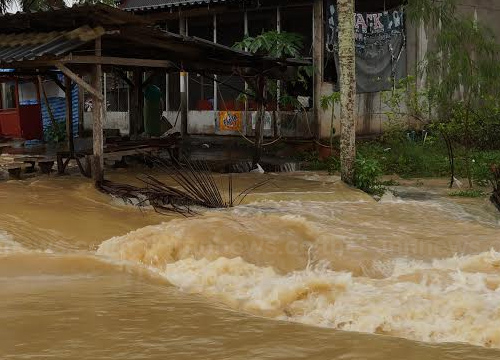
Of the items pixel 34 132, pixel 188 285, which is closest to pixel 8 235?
pixel 188 285

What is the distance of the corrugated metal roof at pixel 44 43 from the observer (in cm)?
895

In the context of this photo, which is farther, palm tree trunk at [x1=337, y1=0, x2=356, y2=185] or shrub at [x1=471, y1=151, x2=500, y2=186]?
shrub at [x1=471, y1=151, x2=500, y2=186]

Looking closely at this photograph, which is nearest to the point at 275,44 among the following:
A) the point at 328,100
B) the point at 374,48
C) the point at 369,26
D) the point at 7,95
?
the point at 328,100

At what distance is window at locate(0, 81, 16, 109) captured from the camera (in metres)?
19.4

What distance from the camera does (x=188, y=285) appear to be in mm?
5914

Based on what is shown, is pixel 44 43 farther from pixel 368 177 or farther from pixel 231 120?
pixel 231 120

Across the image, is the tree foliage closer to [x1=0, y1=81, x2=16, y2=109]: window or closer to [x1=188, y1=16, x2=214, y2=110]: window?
[x1=188, y1=16, x2=214, y2=110]: window

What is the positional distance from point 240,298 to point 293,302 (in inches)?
18.6

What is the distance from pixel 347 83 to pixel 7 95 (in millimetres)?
13240

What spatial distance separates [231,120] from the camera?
16594mm

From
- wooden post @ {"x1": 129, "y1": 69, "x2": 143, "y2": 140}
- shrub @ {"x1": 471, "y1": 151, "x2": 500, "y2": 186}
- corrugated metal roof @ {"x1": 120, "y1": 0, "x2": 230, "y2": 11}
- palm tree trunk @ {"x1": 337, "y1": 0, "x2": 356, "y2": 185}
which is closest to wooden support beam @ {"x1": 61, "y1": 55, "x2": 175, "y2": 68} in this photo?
wooden post @ {"x1": 129, "y1": 69, "x2": 143, "y2": 140}

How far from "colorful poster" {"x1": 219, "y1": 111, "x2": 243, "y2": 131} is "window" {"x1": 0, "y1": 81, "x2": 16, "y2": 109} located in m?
6.93

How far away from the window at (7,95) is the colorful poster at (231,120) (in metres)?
6.93

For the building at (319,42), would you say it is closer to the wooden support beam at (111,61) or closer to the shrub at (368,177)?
the wooden support beam at (111,61)
